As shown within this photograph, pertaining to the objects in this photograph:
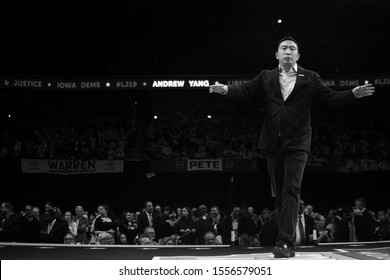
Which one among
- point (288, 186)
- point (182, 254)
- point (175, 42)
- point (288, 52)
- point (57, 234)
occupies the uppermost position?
point (175, 42)

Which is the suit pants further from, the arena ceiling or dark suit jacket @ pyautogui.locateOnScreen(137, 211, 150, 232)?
the arena ceiling

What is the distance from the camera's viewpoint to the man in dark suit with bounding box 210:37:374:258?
12.8 ft

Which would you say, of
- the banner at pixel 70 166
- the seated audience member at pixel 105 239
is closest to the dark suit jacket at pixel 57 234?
the seated audience member at pixel 105 239

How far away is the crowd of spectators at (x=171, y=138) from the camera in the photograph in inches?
711

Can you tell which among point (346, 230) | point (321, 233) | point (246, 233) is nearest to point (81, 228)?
point (246, 233)

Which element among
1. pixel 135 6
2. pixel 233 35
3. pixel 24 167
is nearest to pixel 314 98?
pixel 24 167

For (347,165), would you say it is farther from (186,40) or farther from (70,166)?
(70,166)

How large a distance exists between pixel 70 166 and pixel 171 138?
4.29 meters

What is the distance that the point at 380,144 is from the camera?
717 inches

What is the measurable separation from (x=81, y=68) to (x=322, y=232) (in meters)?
15.3

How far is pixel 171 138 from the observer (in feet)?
65.1

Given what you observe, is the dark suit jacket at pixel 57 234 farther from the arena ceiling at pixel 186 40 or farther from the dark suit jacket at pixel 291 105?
the arena ceiling at pixel 186 40

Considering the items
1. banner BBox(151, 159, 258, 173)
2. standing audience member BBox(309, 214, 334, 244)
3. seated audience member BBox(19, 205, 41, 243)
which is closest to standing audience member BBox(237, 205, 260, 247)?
standing audience member BBox(309, 214, 334, 244)
